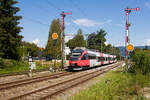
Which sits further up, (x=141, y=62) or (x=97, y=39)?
(x=97, y=39)

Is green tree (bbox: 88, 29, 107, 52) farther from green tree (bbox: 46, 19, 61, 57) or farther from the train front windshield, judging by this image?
the train front windshield

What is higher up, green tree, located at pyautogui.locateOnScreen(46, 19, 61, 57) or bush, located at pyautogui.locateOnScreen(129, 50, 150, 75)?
green tree, located at pyautogui.locateOnScreen(46, 19, 61, 57)

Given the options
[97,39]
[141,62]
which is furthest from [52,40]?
[141,62]

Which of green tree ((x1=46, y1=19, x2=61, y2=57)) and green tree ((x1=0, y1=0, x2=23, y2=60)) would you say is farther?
green tree ((x1=46, y1=19, x2=61, y2=57))

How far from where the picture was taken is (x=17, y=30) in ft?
106

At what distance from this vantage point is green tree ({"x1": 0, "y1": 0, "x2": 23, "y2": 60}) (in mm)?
30141

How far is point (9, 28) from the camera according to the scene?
3175 cm

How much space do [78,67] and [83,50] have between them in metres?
2.46

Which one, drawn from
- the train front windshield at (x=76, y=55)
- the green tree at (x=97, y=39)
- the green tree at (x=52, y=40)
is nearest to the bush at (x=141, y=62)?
the train front windshield at (x=76, y=55)

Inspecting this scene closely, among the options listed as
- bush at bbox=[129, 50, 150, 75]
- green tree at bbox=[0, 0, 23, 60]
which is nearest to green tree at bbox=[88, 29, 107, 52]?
green tree at bbox=[0, 0, 23, 60]

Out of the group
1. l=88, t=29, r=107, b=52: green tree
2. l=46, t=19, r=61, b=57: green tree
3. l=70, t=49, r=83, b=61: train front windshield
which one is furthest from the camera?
l=88, t=29, r=107, b=52: green tree

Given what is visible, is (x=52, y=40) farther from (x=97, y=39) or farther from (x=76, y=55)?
(x=76, y=55)

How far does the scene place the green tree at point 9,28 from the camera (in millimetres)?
30141

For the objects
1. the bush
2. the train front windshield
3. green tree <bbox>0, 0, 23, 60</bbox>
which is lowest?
the bush
